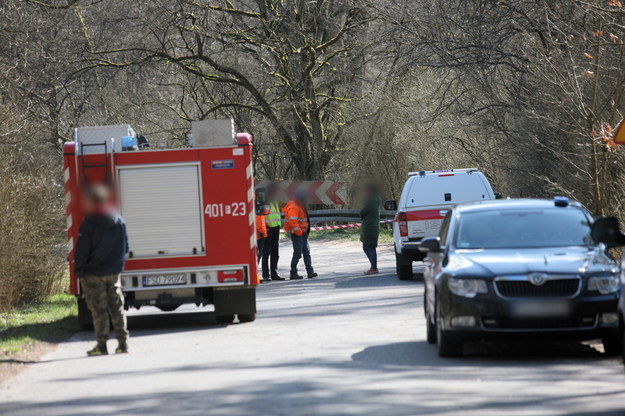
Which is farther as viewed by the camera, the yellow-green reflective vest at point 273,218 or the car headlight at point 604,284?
the yellow-green reflective vest at point 273,218

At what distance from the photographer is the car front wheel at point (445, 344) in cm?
1072

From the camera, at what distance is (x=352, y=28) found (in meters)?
37.0

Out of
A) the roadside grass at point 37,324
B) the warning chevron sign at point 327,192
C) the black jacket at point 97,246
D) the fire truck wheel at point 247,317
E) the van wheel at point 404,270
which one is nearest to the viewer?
the black jacket at point 97,246

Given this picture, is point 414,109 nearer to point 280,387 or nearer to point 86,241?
point 86,241

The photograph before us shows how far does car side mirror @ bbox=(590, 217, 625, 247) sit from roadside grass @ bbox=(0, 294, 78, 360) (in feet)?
21.2

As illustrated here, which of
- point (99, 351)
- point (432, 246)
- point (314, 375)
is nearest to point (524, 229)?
point (432, 246)

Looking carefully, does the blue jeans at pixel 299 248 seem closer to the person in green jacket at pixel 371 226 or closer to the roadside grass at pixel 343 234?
the person in green jacket at pixel 371 226

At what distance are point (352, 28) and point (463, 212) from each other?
25703mm

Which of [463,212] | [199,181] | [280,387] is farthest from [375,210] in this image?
[280,387]

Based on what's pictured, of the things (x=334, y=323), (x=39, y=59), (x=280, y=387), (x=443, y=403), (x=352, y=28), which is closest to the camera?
(x=443, y=403)

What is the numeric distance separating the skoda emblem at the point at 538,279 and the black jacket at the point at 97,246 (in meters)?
4.70

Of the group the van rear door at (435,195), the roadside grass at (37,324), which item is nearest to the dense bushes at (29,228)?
the roadside grass at (37,324)

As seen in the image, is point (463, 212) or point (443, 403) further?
point (463, 212)

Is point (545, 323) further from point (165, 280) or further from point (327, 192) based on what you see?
point (327, 192)
